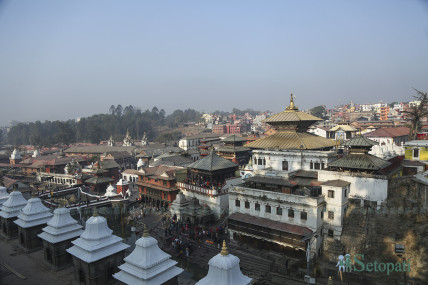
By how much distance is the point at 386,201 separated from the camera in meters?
24.5

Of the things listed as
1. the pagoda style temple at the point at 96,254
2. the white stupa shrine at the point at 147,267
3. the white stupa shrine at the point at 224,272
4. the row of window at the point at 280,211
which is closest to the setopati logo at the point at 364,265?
the row of window at the point at 280,211

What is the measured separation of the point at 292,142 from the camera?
34875mm

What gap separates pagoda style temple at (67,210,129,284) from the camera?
671 inches

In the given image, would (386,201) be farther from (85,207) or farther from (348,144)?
(85,207)

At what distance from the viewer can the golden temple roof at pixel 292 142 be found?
34.0m

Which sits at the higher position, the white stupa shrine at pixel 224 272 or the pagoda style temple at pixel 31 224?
the white stupa shrine at pixel 224 272

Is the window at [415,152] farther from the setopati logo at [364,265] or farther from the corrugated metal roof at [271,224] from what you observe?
the corrugated metal roof at [271,224]

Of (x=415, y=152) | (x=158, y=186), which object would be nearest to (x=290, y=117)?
(x=415, y=152)

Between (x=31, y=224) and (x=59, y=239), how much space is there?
14.2 ft

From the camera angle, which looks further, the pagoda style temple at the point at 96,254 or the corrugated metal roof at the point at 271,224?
the corrugated metal roof at the point at 271,224

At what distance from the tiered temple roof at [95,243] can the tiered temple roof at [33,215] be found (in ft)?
23.1

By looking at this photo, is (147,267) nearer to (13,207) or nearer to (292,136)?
(13,207)

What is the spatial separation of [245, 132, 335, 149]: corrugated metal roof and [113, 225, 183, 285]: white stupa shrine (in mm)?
22779

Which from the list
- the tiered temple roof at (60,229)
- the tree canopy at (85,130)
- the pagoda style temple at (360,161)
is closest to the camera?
the tiered temple roof at (60,229)
